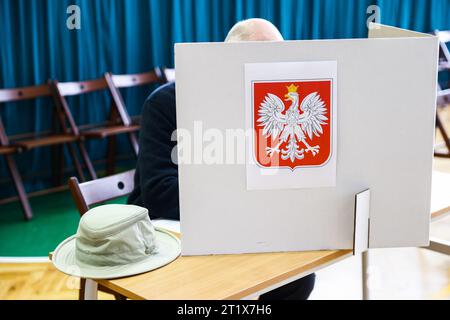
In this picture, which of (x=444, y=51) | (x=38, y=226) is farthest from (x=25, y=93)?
(x=444, y=51)

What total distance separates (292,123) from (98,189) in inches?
37.1

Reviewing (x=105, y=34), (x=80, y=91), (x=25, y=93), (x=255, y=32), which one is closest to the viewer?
(x=255, y=32)

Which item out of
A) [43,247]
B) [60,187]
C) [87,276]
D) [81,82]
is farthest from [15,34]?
[87,276]

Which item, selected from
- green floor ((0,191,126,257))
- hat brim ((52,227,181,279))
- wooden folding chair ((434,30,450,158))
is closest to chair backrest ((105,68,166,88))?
green floor ((0,191,126,257))

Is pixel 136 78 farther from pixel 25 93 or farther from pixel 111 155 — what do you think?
pixel 25 93

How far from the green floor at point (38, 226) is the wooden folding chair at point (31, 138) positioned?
13cm

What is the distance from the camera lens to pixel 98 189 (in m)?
1.89

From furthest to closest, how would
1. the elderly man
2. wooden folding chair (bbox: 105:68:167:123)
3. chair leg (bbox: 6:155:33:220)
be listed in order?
wooden folding chair (bbox: 105:68:167:123), chair leg (bbox: 6:155:33:220), the elderly man

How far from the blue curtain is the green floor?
0.40 metres

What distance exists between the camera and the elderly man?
5.51 ft

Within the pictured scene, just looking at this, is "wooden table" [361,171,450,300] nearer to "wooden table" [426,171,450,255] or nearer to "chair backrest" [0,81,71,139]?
"wooden table" [426,171,450,255]

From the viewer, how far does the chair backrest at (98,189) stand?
1.75 m

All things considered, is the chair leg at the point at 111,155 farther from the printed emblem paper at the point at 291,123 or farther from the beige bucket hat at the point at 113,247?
the printed emblem paper at the point at 291,123

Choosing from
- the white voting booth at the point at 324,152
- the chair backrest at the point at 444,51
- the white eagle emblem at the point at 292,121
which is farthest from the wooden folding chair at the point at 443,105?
the white eagle emblem at the point at 292,121
